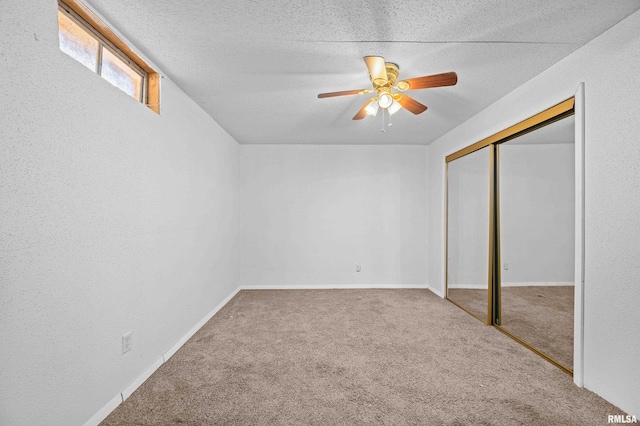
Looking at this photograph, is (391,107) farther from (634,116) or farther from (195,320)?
(195,320)

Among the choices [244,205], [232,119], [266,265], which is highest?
[232,119]

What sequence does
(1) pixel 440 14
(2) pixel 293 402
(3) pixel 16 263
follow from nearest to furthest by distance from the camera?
(3) pixel 16 263 < (1) pixel 440 14 < (2) pixel 293 402

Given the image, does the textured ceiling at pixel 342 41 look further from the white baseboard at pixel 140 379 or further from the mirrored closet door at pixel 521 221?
the white baseboard at pixel 140 379

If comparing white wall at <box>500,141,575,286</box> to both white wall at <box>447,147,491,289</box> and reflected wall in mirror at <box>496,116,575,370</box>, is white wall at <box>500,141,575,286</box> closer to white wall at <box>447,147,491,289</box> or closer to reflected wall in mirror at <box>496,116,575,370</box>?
reflected wall in mirror at <box>496,116,575,370</box>

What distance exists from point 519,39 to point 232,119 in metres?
2.82

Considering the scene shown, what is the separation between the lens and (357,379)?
81.4 inches

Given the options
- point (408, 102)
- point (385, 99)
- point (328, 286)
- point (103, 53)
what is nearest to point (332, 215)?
point (328, 286)

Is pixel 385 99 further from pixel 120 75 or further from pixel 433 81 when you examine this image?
pixel 120 75

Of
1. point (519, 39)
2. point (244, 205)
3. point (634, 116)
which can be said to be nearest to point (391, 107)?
point (519, 39)

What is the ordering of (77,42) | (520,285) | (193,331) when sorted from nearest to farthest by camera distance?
1. (77,42)
2. (193,331)
3. (520,285)

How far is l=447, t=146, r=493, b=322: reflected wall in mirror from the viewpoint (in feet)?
14.1

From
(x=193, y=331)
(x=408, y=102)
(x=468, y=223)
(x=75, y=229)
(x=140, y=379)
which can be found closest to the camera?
(x=75, y=229)

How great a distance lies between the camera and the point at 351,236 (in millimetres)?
4758

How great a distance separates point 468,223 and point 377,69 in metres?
3.46
